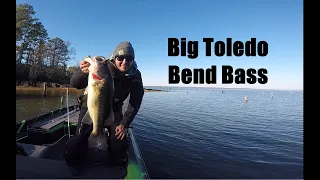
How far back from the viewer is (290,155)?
1161 cm

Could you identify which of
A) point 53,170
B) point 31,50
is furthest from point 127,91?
point 31,50

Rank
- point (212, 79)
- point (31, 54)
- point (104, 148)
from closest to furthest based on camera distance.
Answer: point (104, 148), point (212, 79), point (31, 54)

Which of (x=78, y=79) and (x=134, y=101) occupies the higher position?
(x=78, y=79)

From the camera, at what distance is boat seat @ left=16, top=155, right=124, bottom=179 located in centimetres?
340

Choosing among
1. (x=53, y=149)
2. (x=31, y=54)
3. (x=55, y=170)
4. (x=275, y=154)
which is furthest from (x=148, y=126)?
(x=31, y=54)

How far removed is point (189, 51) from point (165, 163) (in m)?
6.02

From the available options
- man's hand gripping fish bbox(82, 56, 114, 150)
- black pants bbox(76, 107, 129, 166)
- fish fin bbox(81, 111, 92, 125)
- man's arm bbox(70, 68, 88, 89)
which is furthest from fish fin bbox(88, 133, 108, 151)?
man's arm bbox(70, 68, 88, 89)

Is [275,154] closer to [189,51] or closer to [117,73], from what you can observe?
[189,51]

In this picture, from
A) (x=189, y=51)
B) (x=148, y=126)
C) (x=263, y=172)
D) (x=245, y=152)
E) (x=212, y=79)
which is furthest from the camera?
(x=148, y=126)

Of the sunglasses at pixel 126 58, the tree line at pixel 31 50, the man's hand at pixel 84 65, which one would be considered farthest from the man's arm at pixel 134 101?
the tree line at pixel 31 50

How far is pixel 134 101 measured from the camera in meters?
3.71

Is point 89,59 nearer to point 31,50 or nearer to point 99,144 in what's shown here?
point 99,144

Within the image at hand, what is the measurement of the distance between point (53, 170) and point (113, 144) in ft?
3.44

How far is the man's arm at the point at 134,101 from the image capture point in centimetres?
362
